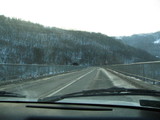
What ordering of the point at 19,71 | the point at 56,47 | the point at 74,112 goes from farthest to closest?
the point at 56,47 < the point at 19,71 < the point at 74,112

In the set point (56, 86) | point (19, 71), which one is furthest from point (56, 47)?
point (56, 86)

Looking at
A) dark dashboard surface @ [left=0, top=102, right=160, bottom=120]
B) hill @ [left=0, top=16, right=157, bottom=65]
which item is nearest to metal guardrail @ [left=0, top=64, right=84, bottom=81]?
dark dashboard surface @ [left=0, top=102, right=160, bottom=120]

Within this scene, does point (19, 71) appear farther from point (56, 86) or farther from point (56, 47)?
point (56, 47)

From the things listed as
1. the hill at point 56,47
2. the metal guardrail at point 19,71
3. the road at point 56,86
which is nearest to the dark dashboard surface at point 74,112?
the road at point 56,86

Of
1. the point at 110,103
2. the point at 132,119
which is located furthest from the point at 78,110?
the point at 132,119

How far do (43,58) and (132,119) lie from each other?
5425 inches

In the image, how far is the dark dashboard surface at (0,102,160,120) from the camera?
9.92 ft

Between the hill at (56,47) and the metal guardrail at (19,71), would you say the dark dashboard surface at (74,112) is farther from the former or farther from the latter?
the hill at (56,47)

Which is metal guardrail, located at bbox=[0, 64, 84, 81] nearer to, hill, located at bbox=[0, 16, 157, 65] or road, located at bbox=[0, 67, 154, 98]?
road, located at bbox=[0, 67, 154, 98]

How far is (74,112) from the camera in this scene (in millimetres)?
3197

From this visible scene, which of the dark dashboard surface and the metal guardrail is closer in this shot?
the dark dashboard surface

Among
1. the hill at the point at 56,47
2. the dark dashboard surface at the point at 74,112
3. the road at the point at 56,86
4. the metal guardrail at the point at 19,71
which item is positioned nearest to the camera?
the dark dashboard surface at the point at 74,112

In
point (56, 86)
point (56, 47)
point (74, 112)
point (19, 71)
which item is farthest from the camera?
point (56, 47)

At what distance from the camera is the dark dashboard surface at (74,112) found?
9.92 feet
